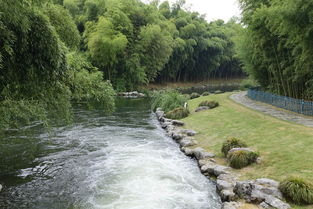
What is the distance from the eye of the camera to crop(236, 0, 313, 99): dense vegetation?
12.6m

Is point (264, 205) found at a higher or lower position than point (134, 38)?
lower

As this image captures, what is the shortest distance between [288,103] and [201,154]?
8688mm

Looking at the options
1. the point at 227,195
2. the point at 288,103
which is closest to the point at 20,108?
the point at 227,195

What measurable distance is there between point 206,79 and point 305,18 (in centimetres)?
4893

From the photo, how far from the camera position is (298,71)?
1661 centimetres

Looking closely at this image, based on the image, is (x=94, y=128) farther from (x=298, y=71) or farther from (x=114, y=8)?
(x=114, y=8)

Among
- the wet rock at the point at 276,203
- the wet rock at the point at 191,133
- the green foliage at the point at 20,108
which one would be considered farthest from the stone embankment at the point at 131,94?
the wet rock at the point at 276,203

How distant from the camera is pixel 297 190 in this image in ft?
22.2

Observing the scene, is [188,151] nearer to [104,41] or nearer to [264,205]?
[264,205]

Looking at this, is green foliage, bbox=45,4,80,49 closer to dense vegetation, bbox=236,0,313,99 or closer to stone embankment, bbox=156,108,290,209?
stone embankment, bbox=156,108,290,209

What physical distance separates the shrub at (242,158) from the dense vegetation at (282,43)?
243 inches

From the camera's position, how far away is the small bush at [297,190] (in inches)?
260

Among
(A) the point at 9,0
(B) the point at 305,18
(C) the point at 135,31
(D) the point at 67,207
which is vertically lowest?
(D) the point at 67,207

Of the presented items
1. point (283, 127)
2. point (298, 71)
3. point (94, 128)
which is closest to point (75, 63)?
point (94, 128)
